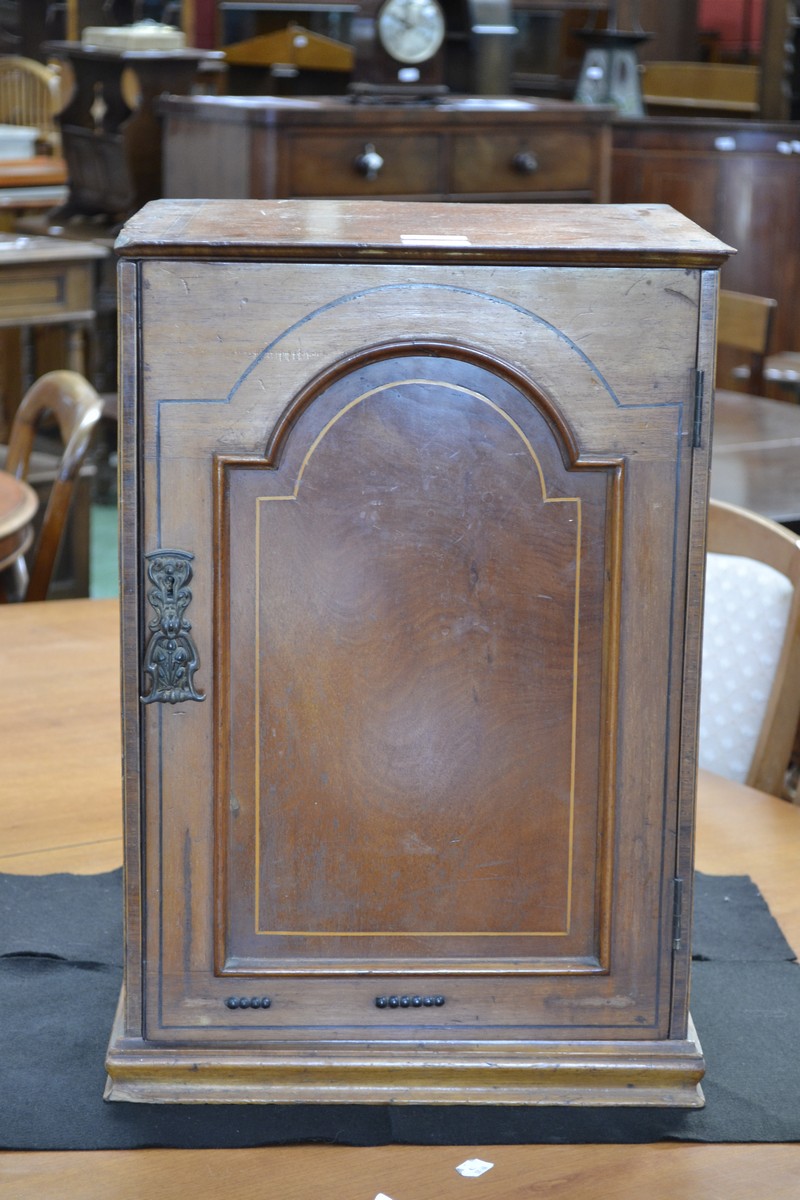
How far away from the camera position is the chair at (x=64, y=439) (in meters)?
2.42

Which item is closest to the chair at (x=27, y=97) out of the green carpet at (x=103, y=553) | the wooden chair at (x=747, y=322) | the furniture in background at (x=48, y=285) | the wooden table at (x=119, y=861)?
the green carpet at (x=103, y=553)

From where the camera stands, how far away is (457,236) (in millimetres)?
877

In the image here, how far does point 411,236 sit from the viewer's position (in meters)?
0.87

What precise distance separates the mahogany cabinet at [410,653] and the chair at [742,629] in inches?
28.3

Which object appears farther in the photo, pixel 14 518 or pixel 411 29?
pixel 411 29

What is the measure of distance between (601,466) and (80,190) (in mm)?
5466

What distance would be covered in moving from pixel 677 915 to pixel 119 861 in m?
0.51

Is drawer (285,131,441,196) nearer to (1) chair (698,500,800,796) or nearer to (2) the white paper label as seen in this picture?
(1) chair (698,500,800,796)

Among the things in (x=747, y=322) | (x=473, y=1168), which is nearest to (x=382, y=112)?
(x=747, y=322)

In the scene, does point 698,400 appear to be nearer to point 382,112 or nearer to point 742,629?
point 742,629

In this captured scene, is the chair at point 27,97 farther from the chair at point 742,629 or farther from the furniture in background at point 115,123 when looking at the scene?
the chair at point 742,629

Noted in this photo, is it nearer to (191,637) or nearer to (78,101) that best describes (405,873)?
(191,637)

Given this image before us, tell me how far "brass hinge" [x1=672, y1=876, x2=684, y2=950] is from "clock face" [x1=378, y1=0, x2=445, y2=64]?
321 cm

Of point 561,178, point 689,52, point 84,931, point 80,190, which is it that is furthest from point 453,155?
point 689,52
